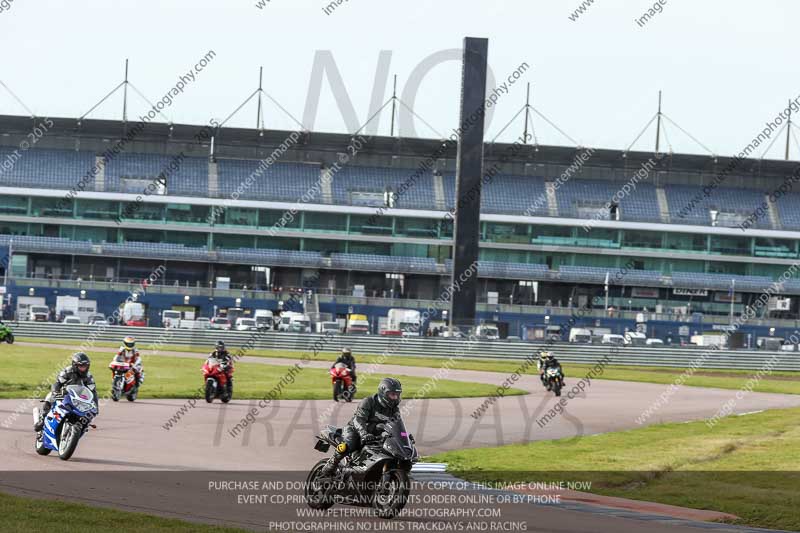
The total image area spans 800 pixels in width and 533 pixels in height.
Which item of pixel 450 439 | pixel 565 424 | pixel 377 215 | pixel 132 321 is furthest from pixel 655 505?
pixel 377 215

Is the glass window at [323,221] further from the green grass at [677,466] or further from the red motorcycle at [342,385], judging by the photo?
the green grass at [677,466]

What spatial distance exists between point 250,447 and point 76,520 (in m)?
10.1

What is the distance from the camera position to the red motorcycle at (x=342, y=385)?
125ft

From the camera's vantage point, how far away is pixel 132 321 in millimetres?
86500

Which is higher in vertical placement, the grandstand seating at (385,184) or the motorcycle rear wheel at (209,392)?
the grandstand seating at (385,184)

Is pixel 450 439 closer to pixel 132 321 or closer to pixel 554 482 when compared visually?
pixel 554 482

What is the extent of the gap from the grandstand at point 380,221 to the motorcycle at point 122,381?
209ft

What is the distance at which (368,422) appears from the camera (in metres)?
15.7

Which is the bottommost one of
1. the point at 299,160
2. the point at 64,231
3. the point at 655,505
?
the point at 655,505

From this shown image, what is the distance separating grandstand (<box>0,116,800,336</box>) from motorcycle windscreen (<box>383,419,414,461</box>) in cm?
8263

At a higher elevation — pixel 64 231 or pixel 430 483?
pixel 64 231

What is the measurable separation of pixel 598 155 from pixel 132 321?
44061 millimetres

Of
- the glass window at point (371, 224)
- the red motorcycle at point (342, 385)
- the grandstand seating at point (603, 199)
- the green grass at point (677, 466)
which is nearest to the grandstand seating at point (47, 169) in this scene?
the glass window at point (371, 224)

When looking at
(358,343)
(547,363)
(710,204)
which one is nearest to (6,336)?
(358,343)
